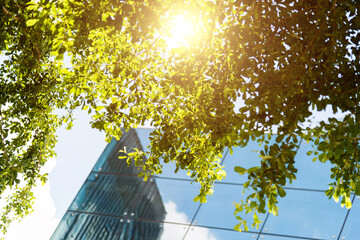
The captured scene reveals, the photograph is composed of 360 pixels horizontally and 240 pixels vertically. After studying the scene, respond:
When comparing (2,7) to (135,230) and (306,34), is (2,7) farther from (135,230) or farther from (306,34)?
(135,230)

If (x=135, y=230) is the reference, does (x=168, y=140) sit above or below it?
below

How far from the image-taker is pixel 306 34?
3.46m

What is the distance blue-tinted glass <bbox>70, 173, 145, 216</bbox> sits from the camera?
10445mm

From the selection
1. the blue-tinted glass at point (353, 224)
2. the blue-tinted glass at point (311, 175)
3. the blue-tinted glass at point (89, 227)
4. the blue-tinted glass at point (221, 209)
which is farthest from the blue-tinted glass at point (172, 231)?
the blue-tinted glass at point (353, 224)

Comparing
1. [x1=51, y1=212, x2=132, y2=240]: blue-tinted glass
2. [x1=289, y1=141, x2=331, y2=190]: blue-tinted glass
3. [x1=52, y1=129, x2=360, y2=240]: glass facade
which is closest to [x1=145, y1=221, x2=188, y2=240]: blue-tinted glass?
[x1=52, y1=129, x2=360, y2=240]: glass facade

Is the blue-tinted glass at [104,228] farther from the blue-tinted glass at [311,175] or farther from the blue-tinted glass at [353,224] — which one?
the blue-tinted glass at [353,224]

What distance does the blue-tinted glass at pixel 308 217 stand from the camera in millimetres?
8297

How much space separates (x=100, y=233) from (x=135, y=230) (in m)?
0.89

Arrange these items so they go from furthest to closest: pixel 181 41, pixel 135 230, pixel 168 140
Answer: pixel 135 230, pixel 168 140, pixel 181 41

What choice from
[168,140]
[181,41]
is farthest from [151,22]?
[168,140]

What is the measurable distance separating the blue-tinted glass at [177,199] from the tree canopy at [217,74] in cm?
473

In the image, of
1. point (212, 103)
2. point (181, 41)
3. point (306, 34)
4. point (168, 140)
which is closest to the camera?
point (306, 34)

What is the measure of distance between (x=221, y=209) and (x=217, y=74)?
5.95 m

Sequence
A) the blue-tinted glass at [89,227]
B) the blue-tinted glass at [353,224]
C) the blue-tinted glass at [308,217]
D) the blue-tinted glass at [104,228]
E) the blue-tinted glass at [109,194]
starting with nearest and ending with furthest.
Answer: the blue-tinted glass at [353,224]
the blue-tinted glass at [308,217]
the blue-tinted glass at [104,228]
the blue-tinted glass at [89,227]
the blue-tinted glass at [109,194]
